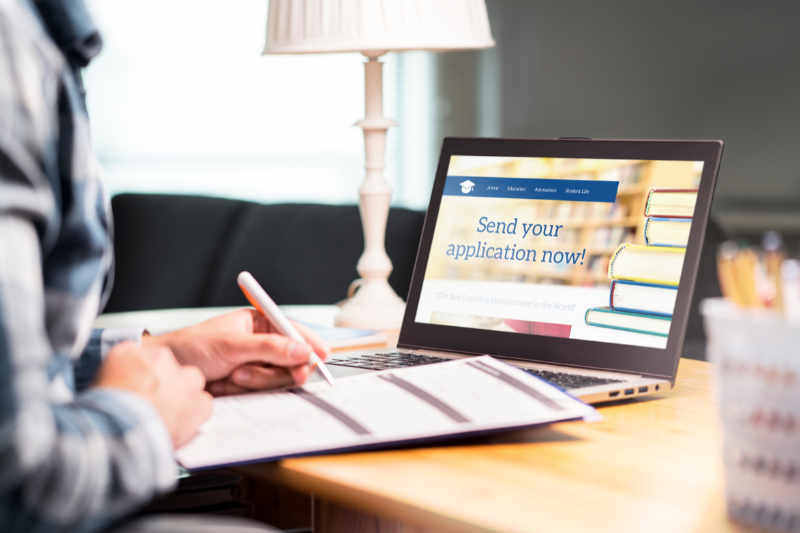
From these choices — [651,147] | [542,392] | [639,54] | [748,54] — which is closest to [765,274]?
[542,392]


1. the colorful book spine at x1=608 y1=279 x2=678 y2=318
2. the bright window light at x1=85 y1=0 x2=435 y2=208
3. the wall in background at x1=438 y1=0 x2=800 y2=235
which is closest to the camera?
the colorful book spine at x1=608 y1=279 x2=678 y2=318

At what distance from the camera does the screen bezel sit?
77 cm

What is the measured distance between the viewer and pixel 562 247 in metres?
0.88

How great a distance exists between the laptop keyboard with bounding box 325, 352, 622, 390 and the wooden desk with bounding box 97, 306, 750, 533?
0.24 feet

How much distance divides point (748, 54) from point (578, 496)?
2424 mm

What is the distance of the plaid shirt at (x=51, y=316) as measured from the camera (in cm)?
39

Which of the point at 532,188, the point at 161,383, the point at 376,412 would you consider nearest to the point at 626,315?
the point at 532,188

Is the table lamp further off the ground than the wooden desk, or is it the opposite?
the table lamp

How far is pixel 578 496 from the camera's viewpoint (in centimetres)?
49

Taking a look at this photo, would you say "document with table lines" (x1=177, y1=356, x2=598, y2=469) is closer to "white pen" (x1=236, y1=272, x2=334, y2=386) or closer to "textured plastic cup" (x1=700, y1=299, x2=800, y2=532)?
→ "white pen" (x1=236, y1=272, x2=334, y2=386)

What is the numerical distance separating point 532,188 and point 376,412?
1.37 ft

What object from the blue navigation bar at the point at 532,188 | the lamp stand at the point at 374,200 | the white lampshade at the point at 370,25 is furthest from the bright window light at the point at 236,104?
the blue navigation bar at the point at 532,188

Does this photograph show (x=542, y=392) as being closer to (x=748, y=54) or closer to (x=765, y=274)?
(x=765, y=274)

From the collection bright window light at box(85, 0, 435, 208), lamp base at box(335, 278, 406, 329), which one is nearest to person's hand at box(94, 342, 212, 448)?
lamp base at box(335, 278, 406, 329)
